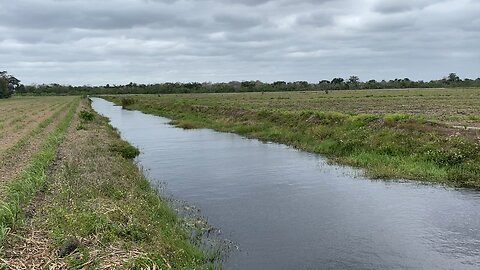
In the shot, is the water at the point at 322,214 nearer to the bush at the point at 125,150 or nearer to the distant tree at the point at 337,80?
the bush at the point at 125,150

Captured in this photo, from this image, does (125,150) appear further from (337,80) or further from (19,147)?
(337,80)

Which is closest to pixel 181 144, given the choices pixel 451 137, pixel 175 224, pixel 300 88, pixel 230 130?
pixel 230 130

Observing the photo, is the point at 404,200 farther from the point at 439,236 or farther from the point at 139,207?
the point at 139,207

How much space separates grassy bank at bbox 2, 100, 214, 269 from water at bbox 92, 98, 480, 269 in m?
1.39

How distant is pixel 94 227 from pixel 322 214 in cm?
666

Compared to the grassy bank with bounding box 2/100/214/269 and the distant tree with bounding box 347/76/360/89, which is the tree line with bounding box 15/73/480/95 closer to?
the distant tree with bounding box 347/76/360/89

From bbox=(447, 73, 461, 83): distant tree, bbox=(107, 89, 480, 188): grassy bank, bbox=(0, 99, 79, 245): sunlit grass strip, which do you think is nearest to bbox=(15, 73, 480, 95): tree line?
bbox=(447, 73, 461, 83): distant tree

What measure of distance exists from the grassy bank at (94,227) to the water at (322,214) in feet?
4.56

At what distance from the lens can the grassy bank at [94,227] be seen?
833 centimetres

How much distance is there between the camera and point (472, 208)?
13.8 metres

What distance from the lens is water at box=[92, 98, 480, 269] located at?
33.4 ft

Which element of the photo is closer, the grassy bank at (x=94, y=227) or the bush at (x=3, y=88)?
the grassy bank at (x=94, y=227)

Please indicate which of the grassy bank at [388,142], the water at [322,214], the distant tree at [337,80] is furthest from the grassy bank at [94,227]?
the distant tree at [337,80]

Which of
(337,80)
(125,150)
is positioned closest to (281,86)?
(337,80)
